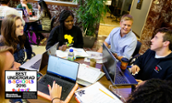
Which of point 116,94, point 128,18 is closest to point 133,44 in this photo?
point 128,18

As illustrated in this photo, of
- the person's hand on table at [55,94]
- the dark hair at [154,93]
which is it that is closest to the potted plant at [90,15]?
the person's hand on table at [55,94]

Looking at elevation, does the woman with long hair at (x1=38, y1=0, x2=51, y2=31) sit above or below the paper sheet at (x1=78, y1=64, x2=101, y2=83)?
above

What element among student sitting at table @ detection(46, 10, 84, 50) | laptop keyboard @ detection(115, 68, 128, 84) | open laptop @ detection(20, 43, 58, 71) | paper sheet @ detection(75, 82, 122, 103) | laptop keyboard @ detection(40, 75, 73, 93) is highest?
student sitting at table @ detection(46, 10, 84, 50)

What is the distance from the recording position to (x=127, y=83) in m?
1.19

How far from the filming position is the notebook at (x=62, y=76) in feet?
3.33

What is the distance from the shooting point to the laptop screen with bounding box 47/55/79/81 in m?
1.06

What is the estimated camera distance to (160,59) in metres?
1.41

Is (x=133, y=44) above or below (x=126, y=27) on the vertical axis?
below

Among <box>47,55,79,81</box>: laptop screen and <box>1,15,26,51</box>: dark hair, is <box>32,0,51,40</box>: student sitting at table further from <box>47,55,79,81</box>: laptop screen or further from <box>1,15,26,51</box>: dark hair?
<box>47,55,79,81</box>: laptop screen

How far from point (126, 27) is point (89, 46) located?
194 cm

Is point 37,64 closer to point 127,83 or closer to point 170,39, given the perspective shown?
point 127,83

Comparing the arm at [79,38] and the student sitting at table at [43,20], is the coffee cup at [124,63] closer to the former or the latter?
the arm at [79,38]

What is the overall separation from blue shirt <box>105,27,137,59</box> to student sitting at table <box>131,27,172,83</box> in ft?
1.06

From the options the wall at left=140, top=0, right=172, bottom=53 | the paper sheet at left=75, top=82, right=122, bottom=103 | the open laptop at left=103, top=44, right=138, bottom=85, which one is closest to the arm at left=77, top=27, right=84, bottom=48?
the open laptop at left=103, top=44, right=138, bottom=85
